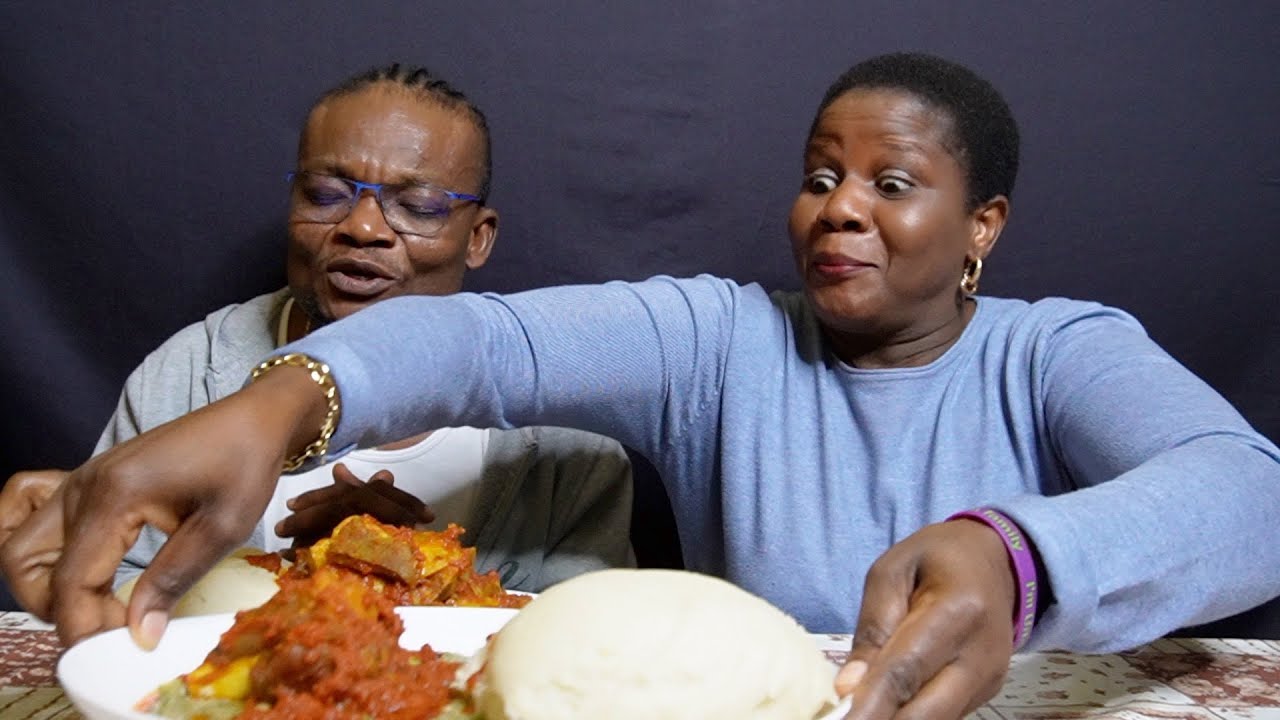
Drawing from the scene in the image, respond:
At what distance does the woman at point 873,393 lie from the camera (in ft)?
3.00

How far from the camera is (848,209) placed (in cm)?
128

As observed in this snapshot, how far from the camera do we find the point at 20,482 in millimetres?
1130

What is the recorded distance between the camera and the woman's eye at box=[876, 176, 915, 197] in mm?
1298

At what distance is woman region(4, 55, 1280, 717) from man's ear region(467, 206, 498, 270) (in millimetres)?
397

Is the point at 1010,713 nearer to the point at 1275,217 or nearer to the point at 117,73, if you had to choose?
the point at 1275,217

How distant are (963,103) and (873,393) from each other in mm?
Answer: 331

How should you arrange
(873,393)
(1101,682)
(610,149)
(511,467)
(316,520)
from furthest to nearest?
(610,149), (511,467), (873,393), (316,520), (1101,682)

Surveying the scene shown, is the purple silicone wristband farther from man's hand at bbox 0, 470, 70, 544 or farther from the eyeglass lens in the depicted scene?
the eyeglass lens

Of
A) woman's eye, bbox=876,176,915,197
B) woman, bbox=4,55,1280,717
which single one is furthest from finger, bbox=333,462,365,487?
woman's eye, bbox=876,176,915,197

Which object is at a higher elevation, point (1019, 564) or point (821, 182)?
point (821, 182)

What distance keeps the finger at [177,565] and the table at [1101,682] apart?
0.20m

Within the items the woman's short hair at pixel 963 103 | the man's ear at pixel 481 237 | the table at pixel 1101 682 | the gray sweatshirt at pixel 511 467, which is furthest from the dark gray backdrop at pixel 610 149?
the table at pixel 1101 682

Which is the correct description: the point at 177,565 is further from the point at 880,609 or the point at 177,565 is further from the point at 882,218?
the point at 882,218

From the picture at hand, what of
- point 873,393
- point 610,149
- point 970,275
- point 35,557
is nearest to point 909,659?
point 35,557
